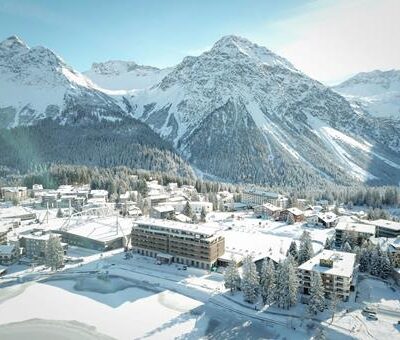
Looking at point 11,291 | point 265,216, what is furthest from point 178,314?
point 265,216

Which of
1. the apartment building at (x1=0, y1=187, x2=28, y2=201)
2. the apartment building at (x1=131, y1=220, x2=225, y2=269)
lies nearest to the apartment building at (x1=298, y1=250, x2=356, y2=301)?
the apartment building at (x1=131, y1=220, x2=225, y2=269)

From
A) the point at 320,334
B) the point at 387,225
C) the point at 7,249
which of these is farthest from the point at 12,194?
the point at 320,334

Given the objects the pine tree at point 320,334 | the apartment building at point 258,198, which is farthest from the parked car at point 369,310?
the apartment building at point 258,198

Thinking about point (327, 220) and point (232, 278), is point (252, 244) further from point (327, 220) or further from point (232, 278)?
point (327, 220)

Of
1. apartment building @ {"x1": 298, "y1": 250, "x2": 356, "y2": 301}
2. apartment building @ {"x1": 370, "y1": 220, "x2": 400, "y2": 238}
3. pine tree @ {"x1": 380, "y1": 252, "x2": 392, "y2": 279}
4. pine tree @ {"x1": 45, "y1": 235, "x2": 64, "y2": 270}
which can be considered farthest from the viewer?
apartment building @ {"x1": 370, "y1": 220, "x2": 400, "y2": 238}

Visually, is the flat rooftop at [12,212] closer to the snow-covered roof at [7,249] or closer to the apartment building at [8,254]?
the snow-covered roof at [7,249]

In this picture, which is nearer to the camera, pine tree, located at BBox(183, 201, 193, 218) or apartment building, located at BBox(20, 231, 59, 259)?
apartment building, located at BBox(20, 231, 59, 259)

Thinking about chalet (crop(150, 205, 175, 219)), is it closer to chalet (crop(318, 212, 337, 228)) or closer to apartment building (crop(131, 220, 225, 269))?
apartment building (crop(131, 220, 225, 269))
